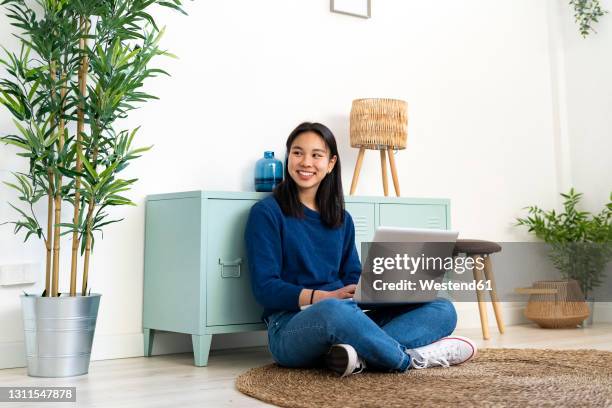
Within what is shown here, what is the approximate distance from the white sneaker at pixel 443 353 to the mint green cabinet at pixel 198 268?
26.4 inches

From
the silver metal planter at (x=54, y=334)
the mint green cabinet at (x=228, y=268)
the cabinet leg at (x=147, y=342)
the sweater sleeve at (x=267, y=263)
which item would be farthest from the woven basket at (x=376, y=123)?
the silver metal planter at (x=54, y=334)

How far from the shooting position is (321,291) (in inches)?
93.7

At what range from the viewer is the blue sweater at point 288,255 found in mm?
2451

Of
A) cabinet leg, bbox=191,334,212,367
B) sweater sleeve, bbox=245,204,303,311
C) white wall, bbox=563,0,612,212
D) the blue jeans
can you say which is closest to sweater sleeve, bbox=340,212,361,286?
the blue jeans

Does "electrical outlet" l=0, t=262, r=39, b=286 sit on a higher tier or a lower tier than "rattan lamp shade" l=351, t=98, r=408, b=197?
lower

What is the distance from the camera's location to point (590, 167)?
14.5 feet

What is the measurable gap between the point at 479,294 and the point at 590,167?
1360 mm

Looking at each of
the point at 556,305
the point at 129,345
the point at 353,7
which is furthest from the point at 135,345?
the point at 556,305

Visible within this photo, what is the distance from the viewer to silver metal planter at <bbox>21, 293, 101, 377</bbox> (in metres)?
2.39

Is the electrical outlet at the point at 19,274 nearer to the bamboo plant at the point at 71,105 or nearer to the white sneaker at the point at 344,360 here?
the bamboo plant at the point at 71,105

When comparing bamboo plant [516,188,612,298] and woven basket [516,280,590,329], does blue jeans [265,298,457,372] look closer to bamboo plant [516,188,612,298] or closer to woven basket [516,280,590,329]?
woven basket [516,280,590,329]

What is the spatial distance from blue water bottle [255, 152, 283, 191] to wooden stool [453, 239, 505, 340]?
1.01 meters

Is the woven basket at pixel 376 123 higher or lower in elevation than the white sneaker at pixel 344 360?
higher

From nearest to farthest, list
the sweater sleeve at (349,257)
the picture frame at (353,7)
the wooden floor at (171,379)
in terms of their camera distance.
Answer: the wooden floor at (171,379)
the sweater sleeve at (349,257)
the picture frame at (353,7)
